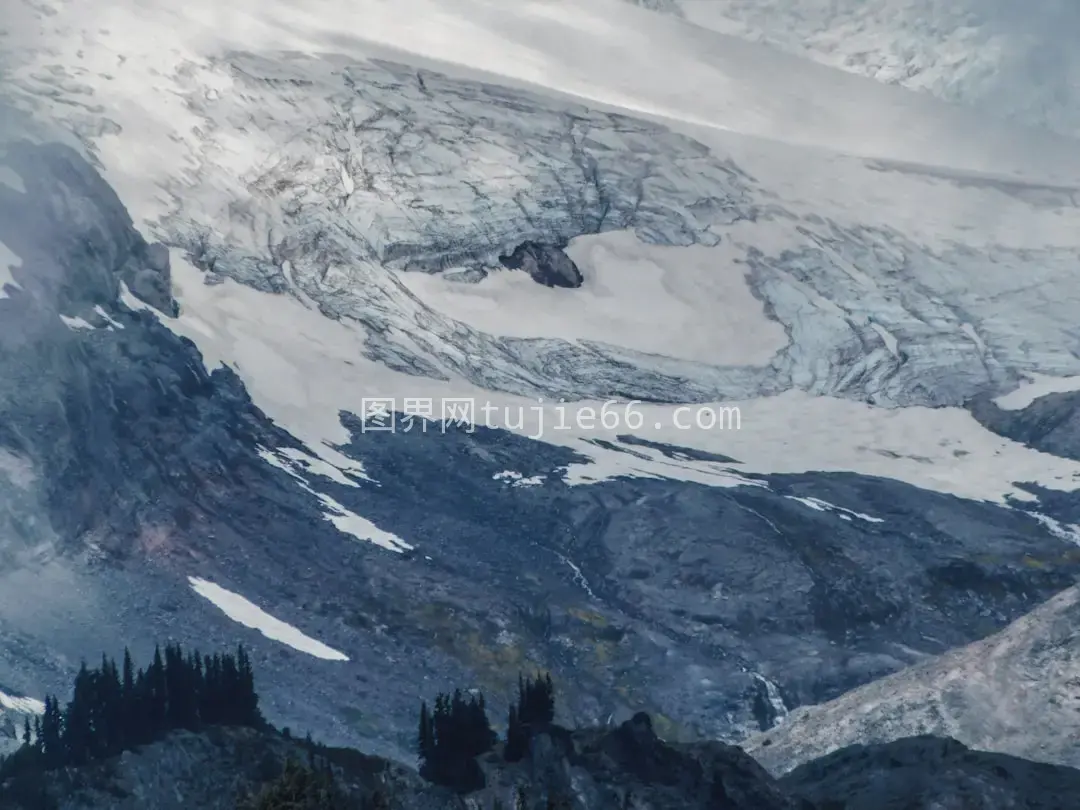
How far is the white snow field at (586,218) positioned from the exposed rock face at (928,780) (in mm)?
24917

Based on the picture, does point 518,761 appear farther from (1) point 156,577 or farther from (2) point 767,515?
(2) point 767,515

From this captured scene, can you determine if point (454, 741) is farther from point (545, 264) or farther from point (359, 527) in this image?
point (545, 264)

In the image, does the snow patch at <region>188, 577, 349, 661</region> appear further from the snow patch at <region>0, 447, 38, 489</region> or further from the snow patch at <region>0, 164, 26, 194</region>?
the snow patch at <region>0, 164, 26, 194</region>

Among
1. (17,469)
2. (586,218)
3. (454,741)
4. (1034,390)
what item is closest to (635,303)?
(586,218)

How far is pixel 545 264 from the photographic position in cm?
10006

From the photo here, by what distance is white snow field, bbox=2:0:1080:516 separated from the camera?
3529 inches

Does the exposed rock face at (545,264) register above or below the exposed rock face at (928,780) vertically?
above

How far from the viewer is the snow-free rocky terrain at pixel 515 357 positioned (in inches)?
2820

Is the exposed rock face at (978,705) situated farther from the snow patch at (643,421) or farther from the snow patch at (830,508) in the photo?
the snow patch at (643,421)

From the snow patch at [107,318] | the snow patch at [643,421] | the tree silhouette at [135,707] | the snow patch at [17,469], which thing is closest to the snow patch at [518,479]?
the snow patch at [643,421]

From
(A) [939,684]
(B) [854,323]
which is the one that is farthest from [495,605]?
(B) [854,323]

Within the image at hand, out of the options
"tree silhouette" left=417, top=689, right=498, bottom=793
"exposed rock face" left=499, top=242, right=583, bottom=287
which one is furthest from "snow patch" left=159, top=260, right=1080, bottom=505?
"tree silhouette" left=417, top=689, right=498, bottom=793

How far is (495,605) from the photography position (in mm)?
74562

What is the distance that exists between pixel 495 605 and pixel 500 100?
129ft
